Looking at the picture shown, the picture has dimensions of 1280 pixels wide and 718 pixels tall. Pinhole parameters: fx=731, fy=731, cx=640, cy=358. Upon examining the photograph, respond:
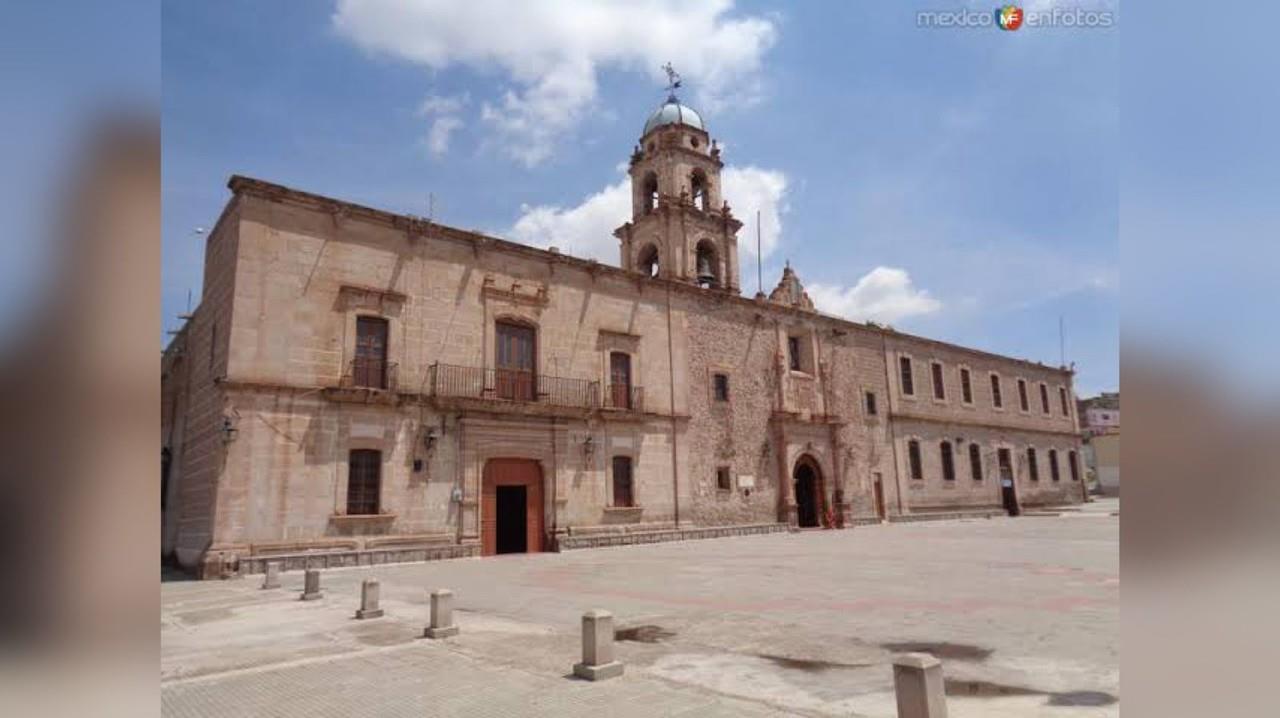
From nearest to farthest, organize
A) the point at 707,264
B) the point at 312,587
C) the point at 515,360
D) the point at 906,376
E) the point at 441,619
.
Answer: the point at 441,619 → the point at 312,587 → the point at 515,360 → the point at 707,264 → the point at 906,376

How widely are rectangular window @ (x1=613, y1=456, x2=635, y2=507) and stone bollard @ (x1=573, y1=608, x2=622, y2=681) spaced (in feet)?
48.3

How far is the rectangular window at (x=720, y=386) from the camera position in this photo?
23672 millimetres

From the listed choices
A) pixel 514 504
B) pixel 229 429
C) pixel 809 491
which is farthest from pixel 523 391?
pixel 809 491

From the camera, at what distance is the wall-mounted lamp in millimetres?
13852

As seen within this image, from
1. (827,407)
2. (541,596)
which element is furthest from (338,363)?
(827,407)

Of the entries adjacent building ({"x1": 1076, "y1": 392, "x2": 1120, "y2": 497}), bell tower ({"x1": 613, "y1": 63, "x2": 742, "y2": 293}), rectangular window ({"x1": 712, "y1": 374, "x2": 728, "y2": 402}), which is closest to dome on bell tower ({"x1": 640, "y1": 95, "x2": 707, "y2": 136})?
bell tower ({"x1": 613, "y1": 63, "x2": 742, "y2": 293})

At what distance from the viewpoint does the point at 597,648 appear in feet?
17.7

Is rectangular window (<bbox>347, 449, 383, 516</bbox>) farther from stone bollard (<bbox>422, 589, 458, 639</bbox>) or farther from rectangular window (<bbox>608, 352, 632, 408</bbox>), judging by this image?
stone bollard (<bbox>422, 589, 458, 639</bbox>)

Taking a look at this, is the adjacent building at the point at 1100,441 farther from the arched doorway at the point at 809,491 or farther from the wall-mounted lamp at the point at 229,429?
the wall-mounted lamp at the point at 229,429

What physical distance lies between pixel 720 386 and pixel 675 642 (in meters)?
17.6

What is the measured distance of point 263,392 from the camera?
1447cm

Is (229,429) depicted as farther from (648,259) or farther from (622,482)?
(648,259)
